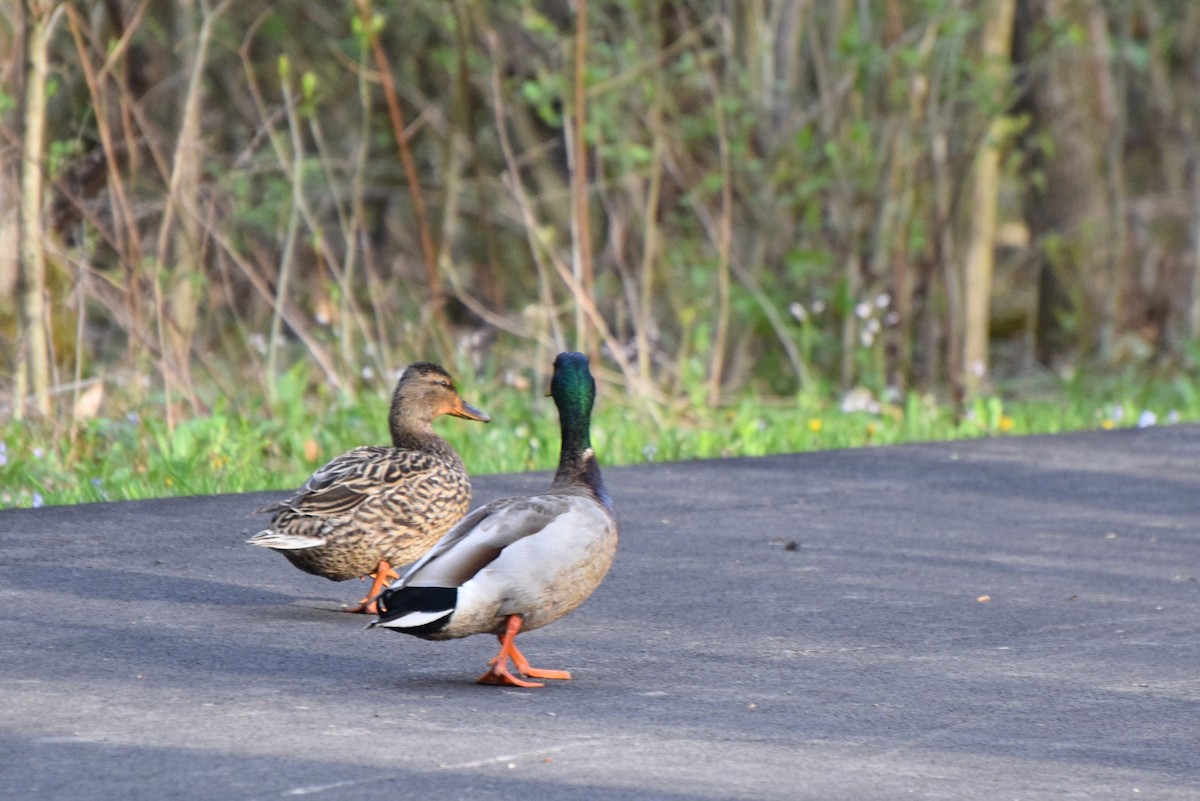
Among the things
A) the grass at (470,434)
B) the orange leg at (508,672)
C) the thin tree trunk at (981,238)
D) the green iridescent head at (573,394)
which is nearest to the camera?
the orange leg at (508,672)

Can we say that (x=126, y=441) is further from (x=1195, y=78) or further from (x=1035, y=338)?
(x=1195, y=78)

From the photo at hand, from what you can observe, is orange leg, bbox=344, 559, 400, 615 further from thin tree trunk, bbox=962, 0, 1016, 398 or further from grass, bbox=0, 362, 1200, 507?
thin tree trunk, bbox=962, 0, 1016, 398

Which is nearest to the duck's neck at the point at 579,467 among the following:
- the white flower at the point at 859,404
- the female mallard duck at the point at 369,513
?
the female mallard duck at the point at 369,513

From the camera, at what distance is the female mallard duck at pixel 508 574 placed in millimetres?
4555

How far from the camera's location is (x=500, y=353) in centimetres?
1215

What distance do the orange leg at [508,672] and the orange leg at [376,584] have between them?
852 millimetres

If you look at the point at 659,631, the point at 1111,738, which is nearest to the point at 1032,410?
the point at 659,631

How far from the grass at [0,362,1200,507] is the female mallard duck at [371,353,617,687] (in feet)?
11.1

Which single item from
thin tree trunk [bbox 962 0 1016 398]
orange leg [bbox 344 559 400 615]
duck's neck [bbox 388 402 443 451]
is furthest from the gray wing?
thin tree trunk [bbox 962 0 1016 398]

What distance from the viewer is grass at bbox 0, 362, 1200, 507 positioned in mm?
8117

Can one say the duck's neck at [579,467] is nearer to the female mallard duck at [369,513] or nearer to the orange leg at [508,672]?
the orange leg at [508,672]

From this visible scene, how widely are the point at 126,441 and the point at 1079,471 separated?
15.1ft

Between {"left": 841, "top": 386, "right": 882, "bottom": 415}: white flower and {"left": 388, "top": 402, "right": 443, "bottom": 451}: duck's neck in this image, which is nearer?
{"left": 388, "top": 402, "right": 443, "bottom": 451}: duck's neck

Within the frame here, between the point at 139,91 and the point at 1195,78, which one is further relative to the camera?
the point at 1195,78
